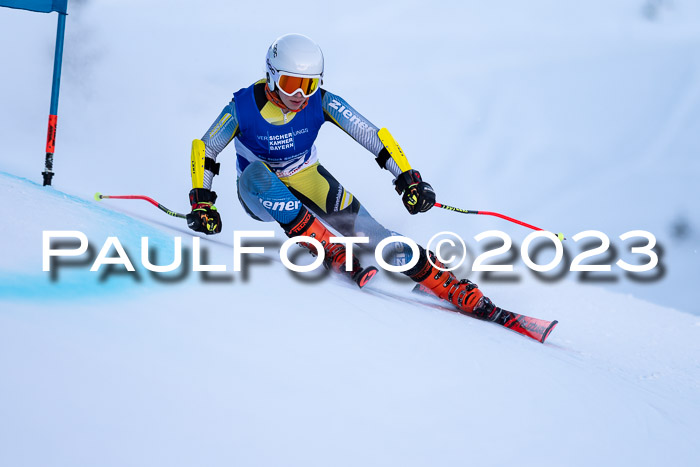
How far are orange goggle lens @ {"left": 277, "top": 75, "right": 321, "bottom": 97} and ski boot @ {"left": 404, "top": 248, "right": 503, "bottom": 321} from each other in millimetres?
1064

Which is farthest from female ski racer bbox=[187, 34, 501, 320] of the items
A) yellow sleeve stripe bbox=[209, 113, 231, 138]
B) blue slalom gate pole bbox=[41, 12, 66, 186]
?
blue slalom gate pole bbox=[41, 12, 66, 186]

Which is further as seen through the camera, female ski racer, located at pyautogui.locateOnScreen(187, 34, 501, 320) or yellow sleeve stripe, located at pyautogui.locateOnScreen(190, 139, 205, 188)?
yellow sleeve stripe, located at pyautogui.locateOnScreen(190, 139, 205, 188)

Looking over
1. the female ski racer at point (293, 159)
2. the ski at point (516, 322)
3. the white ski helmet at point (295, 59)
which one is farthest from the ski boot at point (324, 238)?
the white ski helmet at point (295, 59)

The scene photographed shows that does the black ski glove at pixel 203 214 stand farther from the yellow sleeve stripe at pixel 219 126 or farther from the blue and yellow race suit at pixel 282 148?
the yellow sleeve stripe at pixel 219 126

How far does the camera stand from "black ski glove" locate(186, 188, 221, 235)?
3.28m

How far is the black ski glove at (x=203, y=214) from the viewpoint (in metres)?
3.28

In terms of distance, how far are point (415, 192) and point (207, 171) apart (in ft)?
3.86

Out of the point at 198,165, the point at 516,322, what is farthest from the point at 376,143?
the point at 516,322

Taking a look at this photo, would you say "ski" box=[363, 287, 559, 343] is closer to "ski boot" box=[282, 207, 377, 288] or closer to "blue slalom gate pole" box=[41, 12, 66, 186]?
"ski boot" box=[282, 207, 377, 288]

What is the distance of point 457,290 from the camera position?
11.3ft

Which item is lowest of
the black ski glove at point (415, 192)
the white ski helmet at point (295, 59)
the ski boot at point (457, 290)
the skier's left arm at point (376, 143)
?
the ski boot at point (457, 290)

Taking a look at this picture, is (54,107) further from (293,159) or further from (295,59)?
(295,59)

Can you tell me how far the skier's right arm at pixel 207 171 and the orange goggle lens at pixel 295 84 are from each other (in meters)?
0.38

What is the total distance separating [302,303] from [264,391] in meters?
0.79
